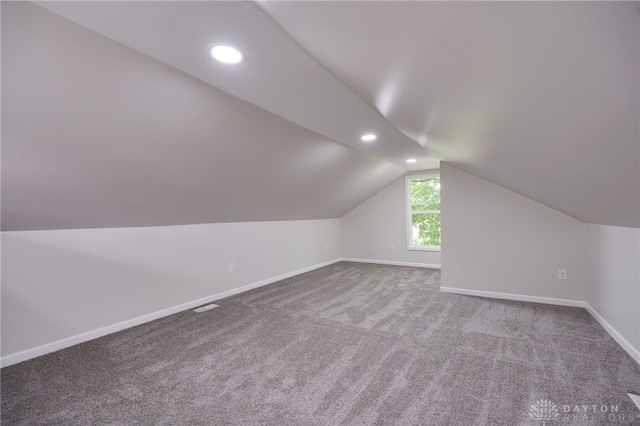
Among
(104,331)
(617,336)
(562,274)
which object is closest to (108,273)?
(104,331)

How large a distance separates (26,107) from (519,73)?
88.0 inches

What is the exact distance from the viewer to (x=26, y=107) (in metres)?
1.51

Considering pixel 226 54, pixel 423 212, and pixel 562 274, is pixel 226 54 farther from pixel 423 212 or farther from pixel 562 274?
pixel 423 212

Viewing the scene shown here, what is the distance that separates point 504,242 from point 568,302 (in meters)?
0.93

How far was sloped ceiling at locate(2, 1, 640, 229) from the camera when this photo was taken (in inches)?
28.5

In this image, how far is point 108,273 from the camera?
2875 millimetres

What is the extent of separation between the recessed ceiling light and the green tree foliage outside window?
502cm

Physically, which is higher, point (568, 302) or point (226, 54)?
point (226, 54)

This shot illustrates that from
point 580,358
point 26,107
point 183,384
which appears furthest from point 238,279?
point 580,358

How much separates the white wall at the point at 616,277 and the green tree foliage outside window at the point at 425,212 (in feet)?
8.57

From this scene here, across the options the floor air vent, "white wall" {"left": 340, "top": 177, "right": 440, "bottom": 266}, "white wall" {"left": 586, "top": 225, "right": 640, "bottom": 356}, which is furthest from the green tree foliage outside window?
the floor air vent

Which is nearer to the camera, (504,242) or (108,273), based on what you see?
(108,273)

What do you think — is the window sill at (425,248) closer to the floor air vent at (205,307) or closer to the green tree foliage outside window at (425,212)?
the green tree foliage outside window at (425,212)

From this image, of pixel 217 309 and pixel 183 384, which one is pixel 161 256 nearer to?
pixel 217 309
